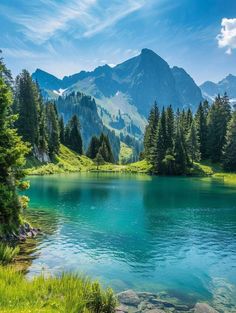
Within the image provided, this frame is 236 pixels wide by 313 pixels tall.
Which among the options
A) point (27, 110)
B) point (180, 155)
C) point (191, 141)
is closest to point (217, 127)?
point (191, 141)

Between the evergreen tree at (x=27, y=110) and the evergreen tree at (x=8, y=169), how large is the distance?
90.4 meters

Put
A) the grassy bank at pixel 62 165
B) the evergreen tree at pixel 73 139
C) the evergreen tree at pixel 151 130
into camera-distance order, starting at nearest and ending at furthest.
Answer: the grassy bank at pixel 62 165 < the evergreen tree at pixel 151 130 < the evergreen tree at pixel 73 139

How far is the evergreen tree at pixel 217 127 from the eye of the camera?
137000mm

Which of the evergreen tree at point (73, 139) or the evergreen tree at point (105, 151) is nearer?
the evergreen tree at point (105, 151)

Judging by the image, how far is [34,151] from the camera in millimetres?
123688

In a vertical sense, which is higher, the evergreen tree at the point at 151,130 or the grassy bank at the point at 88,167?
the evergreen tree at the point at 151,130

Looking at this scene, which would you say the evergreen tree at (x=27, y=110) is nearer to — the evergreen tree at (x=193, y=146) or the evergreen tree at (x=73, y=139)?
the evergreen tree at (x=193, y=146)

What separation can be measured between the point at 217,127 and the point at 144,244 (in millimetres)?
118102

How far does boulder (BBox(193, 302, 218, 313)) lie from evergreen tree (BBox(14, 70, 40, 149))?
106m


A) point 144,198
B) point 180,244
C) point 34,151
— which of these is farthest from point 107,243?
point 34,151

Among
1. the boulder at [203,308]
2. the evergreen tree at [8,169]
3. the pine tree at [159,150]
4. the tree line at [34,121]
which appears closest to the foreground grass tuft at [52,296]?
the boulder at [203,308]

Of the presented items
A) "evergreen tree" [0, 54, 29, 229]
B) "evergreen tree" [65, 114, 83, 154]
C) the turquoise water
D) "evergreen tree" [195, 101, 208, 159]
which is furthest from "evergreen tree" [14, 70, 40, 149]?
"evergreen tree" [0, 54, 29, 229]

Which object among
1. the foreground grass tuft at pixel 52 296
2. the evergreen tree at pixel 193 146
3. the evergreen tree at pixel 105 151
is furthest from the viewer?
the evergreen tree at pixel 105 151

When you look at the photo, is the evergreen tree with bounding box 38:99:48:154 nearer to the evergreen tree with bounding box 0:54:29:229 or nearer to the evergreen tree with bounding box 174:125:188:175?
the evergreen tree with bounding box 174:125:188:175
